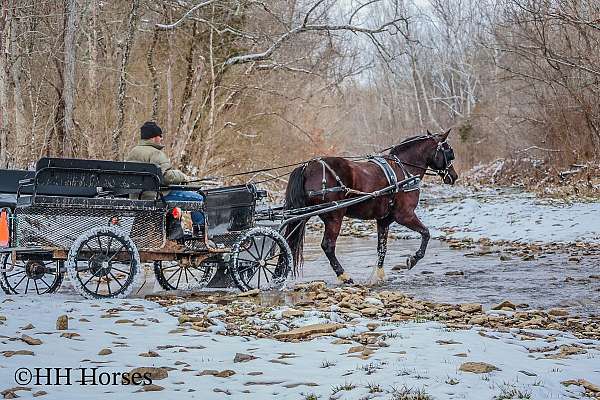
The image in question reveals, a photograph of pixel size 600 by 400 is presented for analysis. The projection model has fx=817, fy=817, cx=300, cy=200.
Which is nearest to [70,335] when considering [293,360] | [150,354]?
[150,354]

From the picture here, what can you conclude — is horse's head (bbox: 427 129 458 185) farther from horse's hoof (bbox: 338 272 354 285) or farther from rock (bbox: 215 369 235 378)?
rock (bbox: 215 369 235 378)

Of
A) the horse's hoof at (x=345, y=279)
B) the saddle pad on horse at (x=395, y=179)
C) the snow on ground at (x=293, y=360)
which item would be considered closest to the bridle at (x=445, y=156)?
the saddle pad on horse at (x=395, y=179)

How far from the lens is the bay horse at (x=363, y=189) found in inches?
456

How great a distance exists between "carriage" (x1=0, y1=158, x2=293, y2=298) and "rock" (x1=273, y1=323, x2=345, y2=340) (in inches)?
105

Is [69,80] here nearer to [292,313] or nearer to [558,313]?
[292,313]

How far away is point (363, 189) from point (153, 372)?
6843mm

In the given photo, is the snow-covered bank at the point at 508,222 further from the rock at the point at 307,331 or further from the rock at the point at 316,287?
the rock at the point at 307,331

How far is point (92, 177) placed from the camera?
8.88 meters

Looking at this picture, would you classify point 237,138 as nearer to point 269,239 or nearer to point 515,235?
point 515,235

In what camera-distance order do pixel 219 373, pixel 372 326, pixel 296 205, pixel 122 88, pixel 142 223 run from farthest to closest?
1. pixel 122 88
2. pixel 296 205
3. pixel 142 223
4. pixel 372 326
5. pixel 219 373

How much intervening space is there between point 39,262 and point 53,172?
144cm

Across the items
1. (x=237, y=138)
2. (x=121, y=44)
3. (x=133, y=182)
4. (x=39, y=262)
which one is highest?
(x=121, y=44)

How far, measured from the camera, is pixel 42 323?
717cm

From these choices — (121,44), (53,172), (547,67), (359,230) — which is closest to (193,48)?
(121,44)
